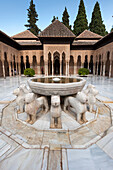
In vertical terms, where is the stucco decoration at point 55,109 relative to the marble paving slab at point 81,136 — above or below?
above

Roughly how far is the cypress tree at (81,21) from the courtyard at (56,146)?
1208 inches

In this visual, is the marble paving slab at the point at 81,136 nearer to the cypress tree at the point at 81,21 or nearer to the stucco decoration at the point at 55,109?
the stucco decoration at the point at 55,109

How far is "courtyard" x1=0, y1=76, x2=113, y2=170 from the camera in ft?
4.52

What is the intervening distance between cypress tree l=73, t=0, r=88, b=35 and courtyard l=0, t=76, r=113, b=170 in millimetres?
30684

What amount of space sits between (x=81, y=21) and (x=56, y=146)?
108ft

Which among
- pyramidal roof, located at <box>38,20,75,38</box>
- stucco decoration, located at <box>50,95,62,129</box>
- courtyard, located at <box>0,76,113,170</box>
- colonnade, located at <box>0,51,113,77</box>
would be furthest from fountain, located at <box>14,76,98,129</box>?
pyramidal roof, located at <box>38,20,75,38</box>

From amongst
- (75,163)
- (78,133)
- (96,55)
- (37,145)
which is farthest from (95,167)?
(96,55)

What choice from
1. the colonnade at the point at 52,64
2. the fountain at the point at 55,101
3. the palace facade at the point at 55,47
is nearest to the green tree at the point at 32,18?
the palace facade at the point at 55,47

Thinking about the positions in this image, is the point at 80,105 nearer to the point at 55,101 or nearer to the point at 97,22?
the point at 55,101

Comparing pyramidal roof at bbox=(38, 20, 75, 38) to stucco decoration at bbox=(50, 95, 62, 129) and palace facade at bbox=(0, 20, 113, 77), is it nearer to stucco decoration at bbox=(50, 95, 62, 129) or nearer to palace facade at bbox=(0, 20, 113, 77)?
palace facade at bbox=(0, 20, 113, 77)

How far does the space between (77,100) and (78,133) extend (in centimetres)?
79

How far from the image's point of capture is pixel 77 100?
8.08ft

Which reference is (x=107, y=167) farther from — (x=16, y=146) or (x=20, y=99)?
(x=20, y=99)

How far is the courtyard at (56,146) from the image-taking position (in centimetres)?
138
